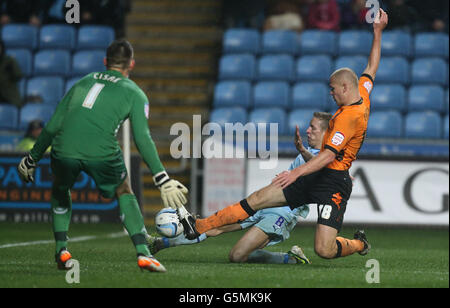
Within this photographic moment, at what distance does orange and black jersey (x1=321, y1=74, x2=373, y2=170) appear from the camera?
6821mm

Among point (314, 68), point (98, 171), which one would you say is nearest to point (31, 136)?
point (314, 68)

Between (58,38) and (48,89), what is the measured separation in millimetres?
1427

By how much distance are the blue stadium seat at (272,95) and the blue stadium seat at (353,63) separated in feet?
3.13

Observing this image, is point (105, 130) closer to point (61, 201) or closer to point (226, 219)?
point (61, 201)

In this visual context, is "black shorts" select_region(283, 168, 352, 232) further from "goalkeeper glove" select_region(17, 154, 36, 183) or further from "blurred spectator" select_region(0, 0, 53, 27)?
"blurred spectator" select_region(0, 0, 53, 27)

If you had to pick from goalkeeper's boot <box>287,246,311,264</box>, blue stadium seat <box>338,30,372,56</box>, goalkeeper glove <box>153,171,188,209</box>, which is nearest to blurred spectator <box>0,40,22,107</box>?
blue stadium seat <box>338,30,372,56</box>

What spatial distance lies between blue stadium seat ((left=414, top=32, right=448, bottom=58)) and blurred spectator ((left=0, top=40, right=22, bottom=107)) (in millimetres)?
6743

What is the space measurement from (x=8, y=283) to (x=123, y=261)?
1913mm

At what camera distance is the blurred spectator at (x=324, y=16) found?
1558 cm

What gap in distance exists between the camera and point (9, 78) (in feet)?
48.8

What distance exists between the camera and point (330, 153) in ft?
22.4

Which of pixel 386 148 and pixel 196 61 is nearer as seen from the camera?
pixel 386 148
